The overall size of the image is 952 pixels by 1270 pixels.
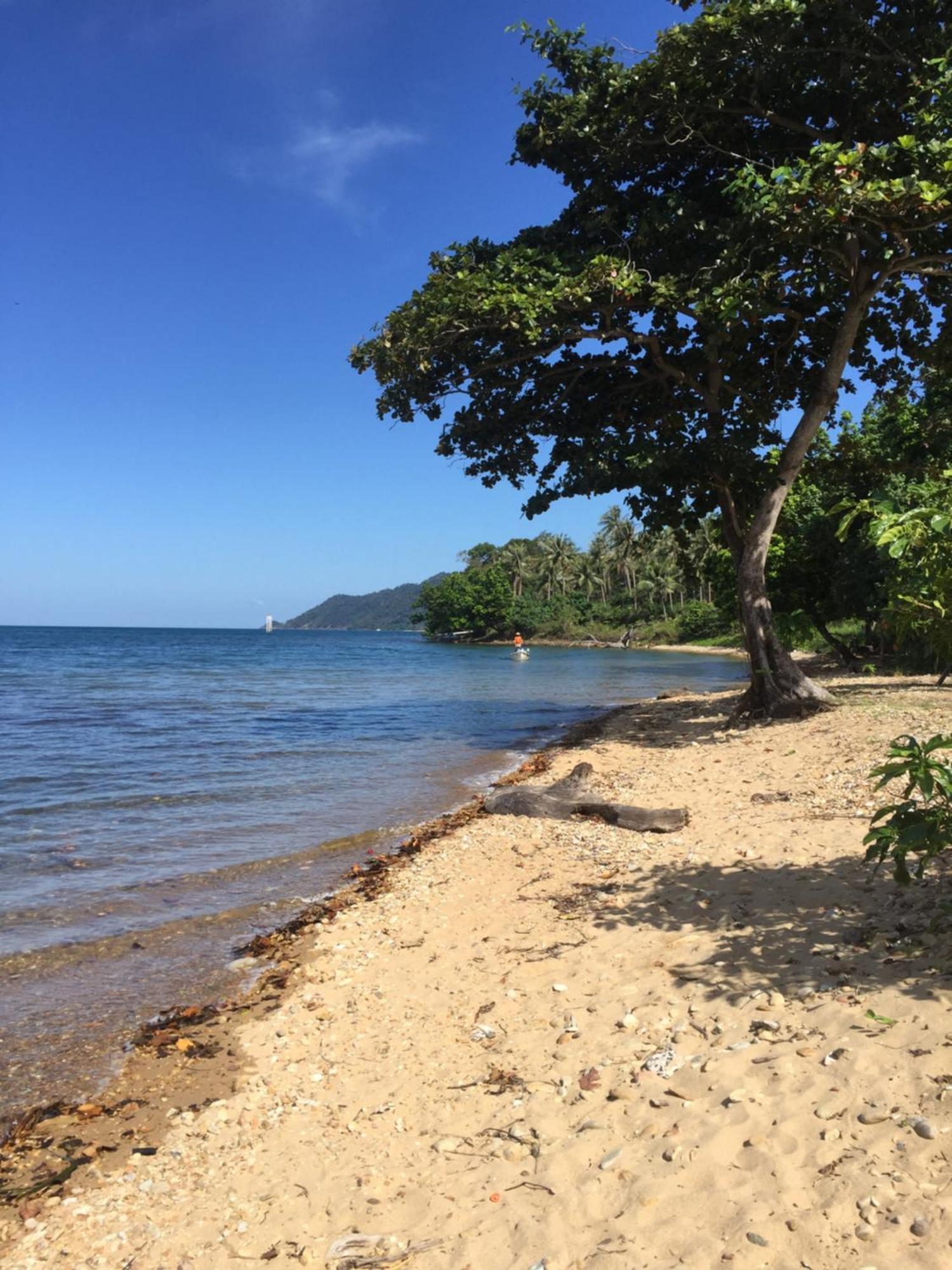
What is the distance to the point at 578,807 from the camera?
984 centimetres

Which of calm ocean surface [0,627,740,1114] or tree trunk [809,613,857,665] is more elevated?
tree trunk [809,613,857,665]

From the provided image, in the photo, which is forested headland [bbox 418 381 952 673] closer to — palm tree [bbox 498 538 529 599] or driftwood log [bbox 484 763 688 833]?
driftwood log [bbox 484 763 688 833]

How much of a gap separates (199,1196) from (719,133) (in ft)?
53.0

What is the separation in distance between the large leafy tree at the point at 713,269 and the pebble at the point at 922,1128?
36.1 feet

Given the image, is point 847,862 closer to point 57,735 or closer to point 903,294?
point 903,294

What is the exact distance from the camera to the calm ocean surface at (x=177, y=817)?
6.37 meters

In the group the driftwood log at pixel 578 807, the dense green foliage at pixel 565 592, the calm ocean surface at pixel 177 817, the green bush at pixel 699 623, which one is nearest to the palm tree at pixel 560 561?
the dense green foliage at pixel 565 592

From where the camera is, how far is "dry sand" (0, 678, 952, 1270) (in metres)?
2.98

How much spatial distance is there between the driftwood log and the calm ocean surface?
164 centimetres

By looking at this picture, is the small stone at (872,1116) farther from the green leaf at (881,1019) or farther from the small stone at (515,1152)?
the small stone at (515,1152)

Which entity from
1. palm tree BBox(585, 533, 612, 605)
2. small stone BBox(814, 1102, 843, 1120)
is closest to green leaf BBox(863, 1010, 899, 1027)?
small stone BBox(814, 1102, 843, 1120)

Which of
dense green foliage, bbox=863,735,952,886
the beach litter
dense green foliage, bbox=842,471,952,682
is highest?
dense green foliage, bbox=842,471,952,682

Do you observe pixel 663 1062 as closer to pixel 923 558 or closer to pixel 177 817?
pixel 923 558

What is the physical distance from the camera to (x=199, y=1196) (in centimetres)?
382
